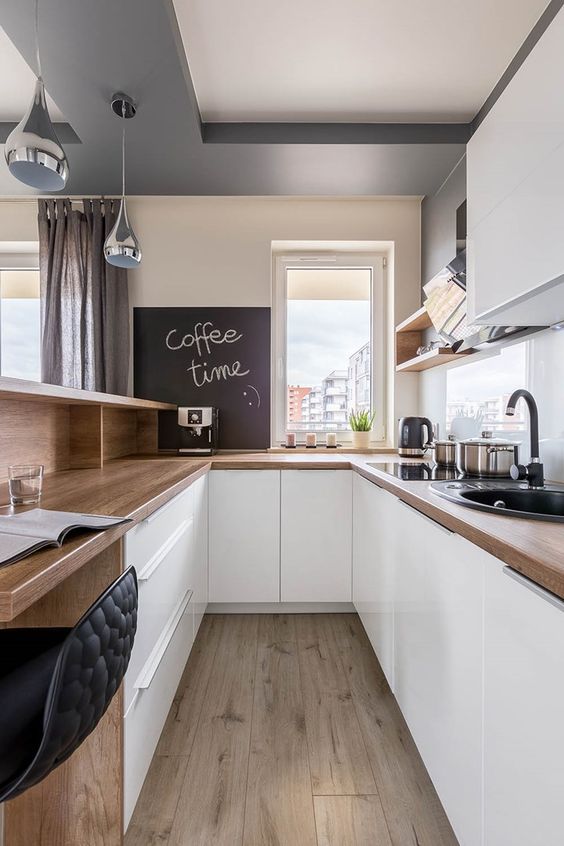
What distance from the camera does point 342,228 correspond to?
2895mm

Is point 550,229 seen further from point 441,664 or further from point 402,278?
point 402,278

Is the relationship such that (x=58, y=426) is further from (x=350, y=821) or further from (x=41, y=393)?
(x=350, y=821)

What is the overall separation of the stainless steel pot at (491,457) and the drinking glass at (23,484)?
4.33 ft

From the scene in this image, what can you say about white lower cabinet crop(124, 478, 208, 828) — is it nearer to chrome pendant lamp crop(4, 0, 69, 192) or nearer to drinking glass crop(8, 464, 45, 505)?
drinking glass crop(8, 464, 45, 505)

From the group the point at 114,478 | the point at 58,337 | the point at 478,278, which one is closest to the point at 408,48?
the point at 478,278

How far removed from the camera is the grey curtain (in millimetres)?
2771

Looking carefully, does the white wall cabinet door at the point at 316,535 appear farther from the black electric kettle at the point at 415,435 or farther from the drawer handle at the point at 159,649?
the drawer handle at the point at 159,649

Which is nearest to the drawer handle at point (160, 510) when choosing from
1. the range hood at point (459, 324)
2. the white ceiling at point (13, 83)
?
the range hood at point (459, 324)

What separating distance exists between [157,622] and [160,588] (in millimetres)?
93

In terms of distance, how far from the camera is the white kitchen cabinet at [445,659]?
34.4 inches

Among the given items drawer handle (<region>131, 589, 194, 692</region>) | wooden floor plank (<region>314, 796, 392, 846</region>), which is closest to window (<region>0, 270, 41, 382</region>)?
drawer handle (<region>131, 589, 194, 692</region>)

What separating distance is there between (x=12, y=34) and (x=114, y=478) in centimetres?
159

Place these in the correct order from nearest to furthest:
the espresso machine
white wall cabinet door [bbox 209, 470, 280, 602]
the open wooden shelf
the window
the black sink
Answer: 1. the black sink
2. the open wooden shelf
3. white wall cabinet door [bbox 209, 470, 280, 602]
4. the espresso machine
5. the window

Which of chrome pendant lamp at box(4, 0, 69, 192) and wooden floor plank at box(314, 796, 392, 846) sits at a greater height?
chrome pendant lamp at box(4, 0, 69, 192)
